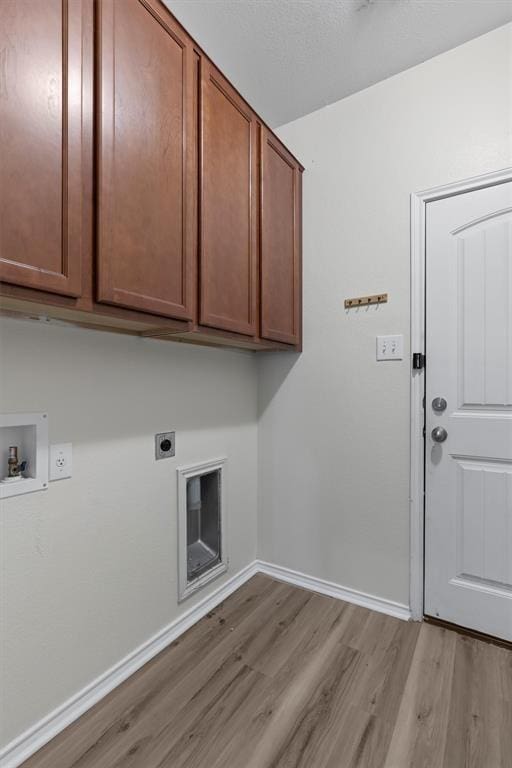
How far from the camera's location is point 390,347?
5.93ft

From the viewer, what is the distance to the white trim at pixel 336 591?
179cm

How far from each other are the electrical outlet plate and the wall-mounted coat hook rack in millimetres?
1110

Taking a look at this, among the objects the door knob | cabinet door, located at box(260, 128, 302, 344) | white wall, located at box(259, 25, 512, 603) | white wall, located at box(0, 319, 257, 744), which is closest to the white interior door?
the door knob

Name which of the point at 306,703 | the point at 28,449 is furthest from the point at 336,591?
the point at 28,449

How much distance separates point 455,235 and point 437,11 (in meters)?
0.88

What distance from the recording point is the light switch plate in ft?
5.85

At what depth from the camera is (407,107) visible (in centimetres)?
178

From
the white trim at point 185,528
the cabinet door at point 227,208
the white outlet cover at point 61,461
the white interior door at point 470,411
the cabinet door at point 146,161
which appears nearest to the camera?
the cabinet door at point 146,161

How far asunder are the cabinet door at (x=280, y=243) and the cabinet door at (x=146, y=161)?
498mm

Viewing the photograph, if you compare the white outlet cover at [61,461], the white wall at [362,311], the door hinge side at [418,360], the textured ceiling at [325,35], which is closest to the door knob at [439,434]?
the white wall at [362,311]

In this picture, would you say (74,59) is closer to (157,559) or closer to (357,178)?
(357,178)

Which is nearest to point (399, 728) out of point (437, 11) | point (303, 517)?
point (303, 517)

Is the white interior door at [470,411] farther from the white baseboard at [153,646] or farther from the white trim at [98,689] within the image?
the white trim at [98,689]

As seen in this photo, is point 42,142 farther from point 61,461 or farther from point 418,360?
point 418,360
